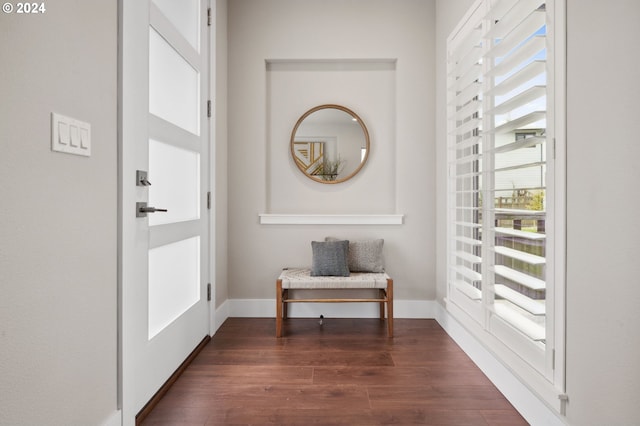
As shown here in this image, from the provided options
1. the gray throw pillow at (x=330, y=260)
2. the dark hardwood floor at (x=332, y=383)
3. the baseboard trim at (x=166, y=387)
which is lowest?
the dark hardwood floor at (x=332, y=383)

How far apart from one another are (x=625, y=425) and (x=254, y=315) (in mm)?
2607

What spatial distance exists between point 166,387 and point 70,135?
138cm

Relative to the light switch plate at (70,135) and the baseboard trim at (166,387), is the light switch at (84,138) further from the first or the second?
the baseboard trim at (166,387)

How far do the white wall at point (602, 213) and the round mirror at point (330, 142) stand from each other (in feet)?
6.58

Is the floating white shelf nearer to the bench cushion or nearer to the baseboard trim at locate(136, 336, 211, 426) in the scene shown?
the bench cushion

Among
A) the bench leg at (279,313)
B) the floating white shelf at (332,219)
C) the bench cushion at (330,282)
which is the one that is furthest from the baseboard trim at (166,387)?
the floating white shelf at (332,219)

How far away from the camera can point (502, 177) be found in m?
2.06

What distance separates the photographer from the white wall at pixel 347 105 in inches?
129

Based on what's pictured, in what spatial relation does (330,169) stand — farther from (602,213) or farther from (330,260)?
(602,213)

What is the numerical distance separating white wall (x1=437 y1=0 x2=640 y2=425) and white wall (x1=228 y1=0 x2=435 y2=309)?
185 cm

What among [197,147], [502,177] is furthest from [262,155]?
[502,177]

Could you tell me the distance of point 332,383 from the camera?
2105mm

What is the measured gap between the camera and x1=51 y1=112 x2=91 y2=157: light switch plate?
118cm

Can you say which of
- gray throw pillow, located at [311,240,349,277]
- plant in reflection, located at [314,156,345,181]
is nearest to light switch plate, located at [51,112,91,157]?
gray throw pillow, located at [311,240,349,277]
